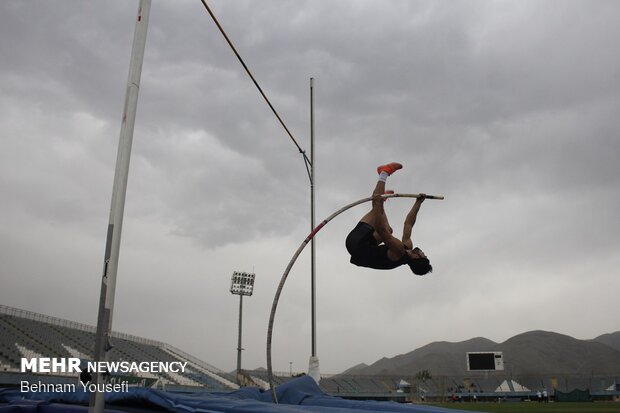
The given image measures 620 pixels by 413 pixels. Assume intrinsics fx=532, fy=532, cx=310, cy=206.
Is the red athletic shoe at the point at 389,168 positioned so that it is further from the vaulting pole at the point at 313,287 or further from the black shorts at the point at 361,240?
the vaulting pole at the point at 313,287

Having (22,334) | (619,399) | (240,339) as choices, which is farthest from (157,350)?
(619,399)

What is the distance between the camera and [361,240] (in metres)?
5.78

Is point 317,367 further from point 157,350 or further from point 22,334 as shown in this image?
point 157,350

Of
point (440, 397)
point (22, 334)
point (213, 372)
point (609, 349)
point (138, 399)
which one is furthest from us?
point (609, 349)

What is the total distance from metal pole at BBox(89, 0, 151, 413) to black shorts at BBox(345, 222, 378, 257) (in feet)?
10.7

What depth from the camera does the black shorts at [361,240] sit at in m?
5.76

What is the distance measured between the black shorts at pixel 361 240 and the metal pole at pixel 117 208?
128 inches

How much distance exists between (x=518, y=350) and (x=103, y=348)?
10222cm

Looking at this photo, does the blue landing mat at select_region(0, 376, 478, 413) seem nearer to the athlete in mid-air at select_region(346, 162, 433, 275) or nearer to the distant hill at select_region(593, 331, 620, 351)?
the athlete in mid-air at select_region(346, 162, 433, 275)

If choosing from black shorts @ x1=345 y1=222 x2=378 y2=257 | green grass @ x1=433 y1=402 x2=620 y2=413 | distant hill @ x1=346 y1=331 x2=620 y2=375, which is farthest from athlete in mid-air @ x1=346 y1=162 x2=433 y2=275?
distant hill @ x1=346 y1=331 x2=620 y2=375

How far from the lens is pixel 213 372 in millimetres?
23812

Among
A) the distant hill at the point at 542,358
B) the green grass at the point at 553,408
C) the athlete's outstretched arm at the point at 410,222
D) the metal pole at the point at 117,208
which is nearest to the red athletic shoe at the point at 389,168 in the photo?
the athlete's outstretched arm at the point at 410,222

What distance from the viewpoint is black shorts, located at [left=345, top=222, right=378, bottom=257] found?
5.76 meters

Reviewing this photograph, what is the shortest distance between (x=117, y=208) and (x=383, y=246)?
3591mm
